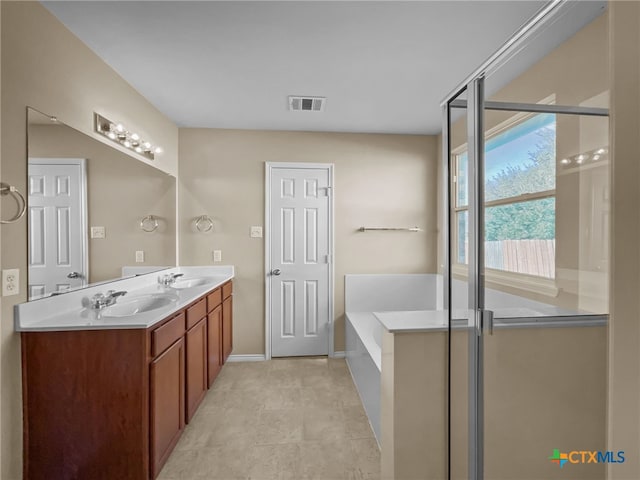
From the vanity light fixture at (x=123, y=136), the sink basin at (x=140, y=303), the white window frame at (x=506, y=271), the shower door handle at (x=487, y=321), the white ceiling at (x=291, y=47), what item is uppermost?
the white ceiling at (x=291, y=47)

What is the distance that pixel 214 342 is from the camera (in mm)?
2730

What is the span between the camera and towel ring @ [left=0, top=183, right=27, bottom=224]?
1.42 metres

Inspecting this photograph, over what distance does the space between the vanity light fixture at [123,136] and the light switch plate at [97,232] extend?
634 mm

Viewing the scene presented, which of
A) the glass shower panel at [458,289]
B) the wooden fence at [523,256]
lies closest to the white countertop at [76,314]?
the glass shower panel at [458,289]

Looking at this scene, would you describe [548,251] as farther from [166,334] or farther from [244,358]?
[244,358]

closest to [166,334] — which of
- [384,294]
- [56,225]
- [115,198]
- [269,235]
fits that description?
[56,225]

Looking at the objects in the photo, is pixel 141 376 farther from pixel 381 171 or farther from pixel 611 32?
pixel 381 171

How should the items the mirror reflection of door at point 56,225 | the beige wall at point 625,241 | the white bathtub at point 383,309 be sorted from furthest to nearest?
the mirror reflection of door at point 56,225
the white bathtub at point 383,309
the beige wall at point 625,241

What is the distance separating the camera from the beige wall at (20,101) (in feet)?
4.72

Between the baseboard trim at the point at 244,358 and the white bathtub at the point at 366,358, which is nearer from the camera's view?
the white bathtub at the point at 366,358

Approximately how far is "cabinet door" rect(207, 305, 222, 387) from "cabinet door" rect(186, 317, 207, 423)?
0.37 ft

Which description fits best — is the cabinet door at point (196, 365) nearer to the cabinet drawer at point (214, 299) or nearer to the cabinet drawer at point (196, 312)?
the cabinet drawer at point (196, 312)

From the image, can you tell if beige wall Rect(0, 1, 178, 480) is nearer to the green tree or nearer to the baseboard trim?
the baseboard trim

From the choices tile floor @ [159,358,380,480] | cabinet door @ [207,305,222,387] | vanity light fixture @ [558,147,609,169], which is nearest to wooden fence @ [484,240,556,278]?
vanity light fixture @ [558,147,609,169]
